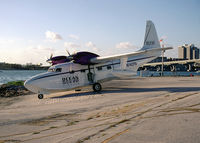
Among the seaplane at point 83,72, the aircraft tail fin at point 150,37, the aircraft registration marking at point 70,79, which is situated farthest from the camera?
the aircraft tail fin at point 150,37

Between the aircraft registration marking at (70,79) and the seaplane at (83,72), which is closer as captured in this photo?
the seaplane at (83,72)

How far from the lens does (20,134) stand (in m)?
6.87

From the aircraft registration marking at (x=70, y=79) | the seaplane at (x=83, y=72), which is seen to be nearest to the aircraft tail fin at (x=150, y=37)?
the seaplane at (x=83, y=72)

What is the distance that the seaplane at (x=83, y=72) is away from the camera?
708 inches

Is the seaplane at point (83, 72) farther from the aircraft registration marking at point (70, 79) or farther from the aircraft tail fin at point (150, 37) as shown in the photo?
the aircraft tail fin at point (150, 37)

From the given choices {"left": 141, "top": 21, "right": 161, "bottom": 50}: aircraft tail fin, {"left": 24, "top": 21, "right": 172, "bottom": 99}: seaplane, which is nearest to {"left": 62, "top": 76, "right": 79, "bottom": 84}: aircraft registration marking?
{"left": 24, "top": 21, "right": 172, "bottom": 99}: seaplane

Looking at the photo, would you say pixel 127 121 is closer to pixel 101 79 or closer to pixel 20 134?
pixel 20 134

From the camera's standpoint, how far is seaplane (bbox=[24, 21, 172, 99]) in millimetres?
17984

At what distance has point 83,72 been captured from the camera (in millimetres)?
20453

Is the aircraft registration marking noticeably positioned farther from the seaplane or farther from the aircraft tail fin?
the aircraft tail fin

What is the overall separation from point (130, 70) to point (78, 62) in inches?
257

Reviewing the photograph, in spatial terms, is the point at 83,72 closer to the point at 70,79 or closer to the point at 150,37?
the point at 70,79

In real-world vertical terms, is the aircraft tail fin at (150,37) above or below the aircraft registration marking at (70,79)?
above

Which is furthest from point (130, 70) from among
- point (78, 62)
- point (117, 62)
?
point (78, 62)
